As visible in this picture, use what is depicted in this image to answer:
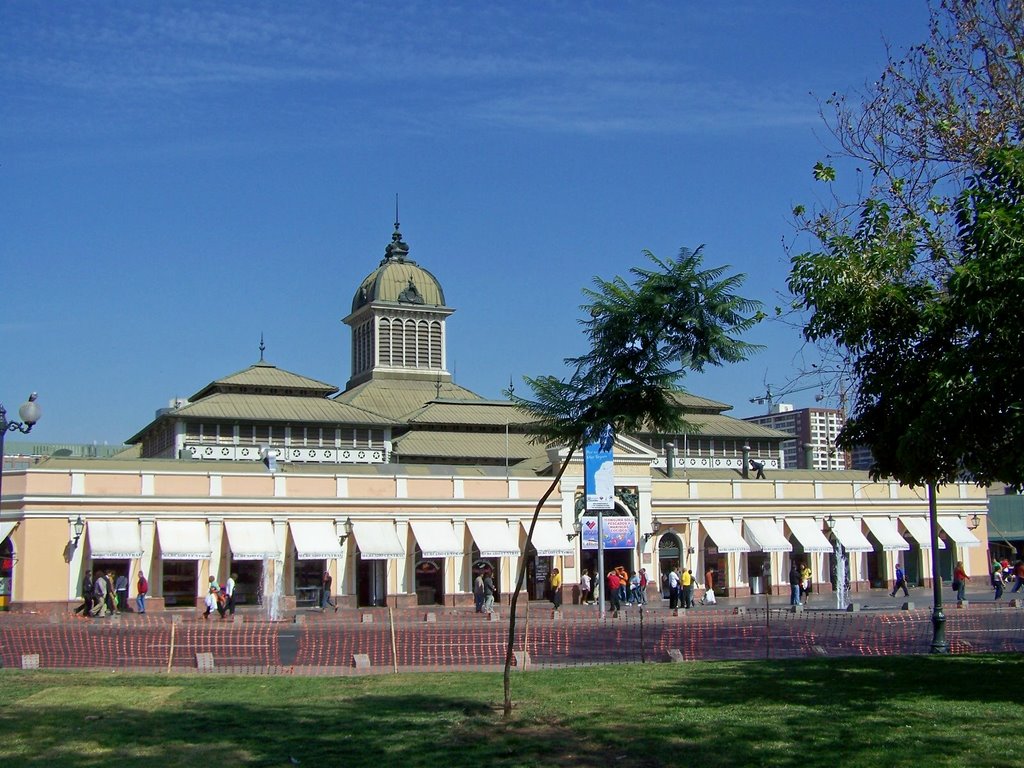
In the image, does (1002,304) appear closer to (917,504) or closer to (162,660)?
(162,660)

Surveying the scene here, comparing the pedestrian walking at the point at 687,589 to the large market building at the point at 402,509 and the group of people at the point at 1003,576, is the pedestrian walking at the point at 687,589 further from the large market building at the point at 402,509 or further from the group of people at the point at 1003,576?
the group of people at the point at 1003,576

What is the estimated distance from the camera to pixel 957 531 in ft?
201

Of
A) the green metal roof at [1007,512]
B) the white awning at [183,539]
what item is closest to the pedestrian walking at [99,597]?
the white awning at [183,539]

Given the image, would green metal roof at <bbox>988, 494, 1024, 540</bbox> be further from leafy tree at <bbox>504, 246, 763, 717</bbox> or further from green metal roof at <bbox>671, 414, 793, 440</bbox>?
leafy tree at <bbox>504, 246, 763, 717</bbox>

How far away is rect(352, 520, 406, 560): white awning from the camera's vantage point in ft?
157

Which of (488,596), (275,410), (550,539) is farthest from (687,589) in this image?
(275,410)

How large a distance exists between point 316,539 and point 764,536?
22.0m

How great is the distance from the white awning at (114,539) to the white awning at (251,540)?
3.52m

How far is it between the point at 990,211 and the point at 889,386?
291 cm

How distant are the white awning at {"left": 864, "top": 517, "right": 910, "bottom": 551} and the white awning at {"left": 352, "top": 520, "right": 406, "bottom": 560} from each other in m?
25.1

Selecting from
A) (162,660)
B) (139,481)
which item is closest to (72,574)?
(139,481)

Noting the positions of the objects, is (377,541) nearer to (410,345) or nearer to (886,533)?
(886,533)

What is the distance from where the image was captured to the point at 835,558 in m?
58.7

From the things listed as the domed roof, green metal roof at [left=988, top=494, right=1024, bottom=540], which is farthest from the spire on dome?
green metal roof at [left=988, top=494, right=1024, bottom=540]
